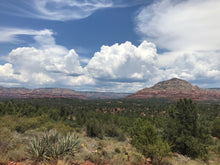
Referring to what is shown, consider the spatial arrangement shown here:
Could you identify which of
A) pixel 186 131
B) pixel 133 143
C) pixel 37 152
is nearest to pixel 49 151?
pixel 37 152

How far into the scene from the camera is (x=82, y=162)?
26.7 feet

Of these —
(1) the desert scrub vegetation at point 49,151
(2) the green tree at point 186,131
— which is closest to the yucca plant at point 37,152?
(1) the desert scrub vegetation at point 49,151

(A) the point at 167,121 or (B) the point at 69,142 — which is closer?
(B) the point at 69,142

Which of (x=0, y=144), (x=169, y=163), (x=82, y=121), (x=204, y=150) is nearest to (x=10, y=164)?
(x=0, y=144)

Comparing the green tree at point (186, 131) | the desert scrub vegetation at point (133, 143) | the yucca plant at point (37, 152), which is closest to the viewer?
the yucca plant at point (37, 152)

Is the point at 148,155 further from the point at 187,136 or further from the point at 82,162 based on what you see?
the point at 187,136

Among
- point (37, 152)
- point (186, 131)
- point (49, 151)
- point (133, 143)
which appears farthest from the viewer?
point (186, 131)

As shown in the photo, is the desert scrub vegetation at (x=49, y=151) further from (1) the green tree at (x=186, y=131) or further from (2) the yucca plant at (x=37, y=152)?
(1) the green tree at (x=186, y=131)

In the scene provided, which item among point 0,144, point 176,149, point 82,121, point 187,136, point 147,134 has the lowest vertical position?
point 82,121

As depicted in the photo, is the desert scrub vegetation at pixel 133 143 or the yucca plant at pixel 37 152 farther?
the desert scrub vegetation at pixel 133 143

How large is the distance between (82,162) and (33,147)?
277cm

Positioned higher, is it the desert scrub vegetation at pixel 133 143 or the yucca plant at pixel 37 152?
the yucca plant at pixel 37 152

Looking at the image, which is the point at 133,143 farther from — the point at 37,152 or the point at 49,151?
the point at 37,152

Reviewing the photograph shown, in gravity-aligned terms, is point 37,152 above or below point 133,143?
above
